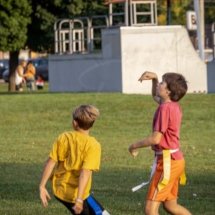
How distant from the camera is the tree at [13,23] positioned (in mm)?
45312

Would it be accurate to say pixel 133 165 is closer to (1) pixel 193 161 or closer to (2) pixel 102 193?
(1) pixel 193 161

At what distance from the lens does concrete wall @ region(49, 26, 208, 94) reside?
Result: 3353 cm

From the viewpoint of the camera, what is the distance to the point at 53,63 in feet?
120

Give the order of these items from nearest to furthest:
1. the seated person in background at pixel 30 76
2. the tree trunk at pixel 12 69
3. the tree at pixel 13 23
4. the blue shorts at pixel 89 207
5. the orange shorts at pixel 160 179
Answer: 1. the blue shorts at pixel 89 207
2. the orange shorts at pixel 160 179
3. the tree at pixel 13 23
4. the seated person in background at pixel 30 76
5. the tree trunk at pixel 12 69

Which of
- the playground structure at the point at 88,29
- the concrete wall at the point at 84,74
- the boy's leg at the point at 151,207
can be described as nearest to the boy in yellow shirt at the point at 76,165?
the boy's leg at the point at 151,207

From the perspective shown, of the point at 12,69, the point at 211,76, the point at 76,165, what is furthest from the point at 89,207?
the point at 12,69

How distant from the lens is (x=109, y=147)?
800 inches

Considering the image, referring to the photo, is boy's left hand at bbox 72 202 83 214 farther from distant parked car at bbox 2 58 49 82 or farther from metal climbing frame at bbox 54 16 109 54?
distant parked car at bbox 2 58 49 82

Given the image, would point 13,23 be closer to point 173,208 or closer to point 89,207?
point 173,208

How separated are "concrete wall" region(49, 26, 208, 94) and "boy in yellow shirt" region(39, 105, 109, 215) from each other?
967 inches

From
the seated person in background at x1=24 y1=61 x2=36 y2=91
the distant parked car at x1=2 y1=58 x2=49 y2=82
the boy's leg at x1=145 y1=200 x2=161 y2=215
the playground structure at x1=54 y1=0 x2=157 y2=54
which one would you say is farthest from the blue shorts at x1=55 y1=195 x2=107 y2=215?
the distant parked car at x1=2 y1=58 x2=49 y2=82

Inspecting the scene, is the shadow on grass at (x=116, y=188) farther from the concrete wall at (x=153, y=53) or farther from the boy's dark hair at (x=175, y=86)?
the concrete wall at (x=153, y=53)

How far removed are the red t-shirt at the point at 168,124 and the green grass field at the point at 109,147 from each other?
2.12 m

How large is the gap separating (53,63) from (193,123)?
12.5 meters
